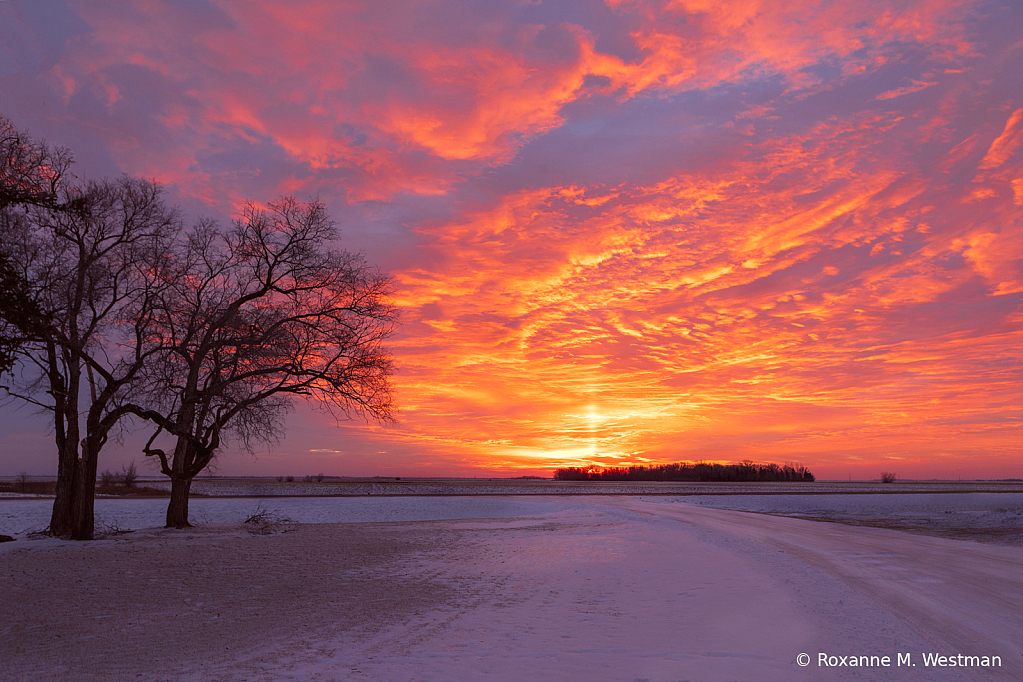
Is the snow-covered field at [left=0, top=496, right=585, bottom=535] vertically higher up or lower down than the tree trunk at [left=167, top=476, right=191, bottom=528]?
lower down

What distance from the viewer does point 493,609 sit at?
488 inches

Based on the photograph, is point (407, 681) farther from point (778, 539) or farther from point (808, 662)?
point (778, 539)

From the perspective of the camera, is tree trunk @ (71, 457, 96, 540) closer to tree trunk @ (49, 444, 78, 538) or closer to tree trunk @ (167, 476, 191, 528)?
tree trunk @ (49, 444, 78, 538)

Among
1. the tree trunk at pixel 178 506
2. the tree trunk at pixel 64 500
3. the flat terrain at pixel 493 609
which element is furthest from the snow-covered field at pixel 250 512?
the flat terrain at pixel 493 609

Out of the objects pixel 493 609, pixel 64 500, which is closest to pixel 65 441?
pixel 64 500

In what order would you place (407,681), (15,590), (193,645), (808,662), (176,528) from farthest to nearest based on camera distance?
1. (176,528)
2. (15,590)
3. (193,645)
4. (808,662)
5. (407,681)

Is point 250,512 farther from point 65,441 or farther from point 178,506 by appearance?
point 65,441

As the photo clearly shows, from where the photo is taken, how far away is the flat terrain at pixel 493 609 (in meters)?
8.84

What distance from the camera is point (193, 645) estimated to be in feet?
34.0

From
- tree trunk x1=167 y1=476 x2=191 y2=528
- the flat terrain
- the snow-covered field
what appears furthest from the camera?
the snow-covered field

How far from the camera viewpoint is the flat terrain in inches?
348

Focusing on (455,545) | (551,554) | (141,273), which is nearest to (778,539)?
(551,554)

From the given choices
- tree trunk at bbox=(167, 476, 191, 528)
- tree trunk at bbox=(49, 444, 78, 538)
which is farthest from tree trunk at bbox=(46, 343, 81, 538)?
tree trunk at bbox=(167, 476, 191, 528)

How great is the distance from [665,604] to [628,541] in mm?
10872
